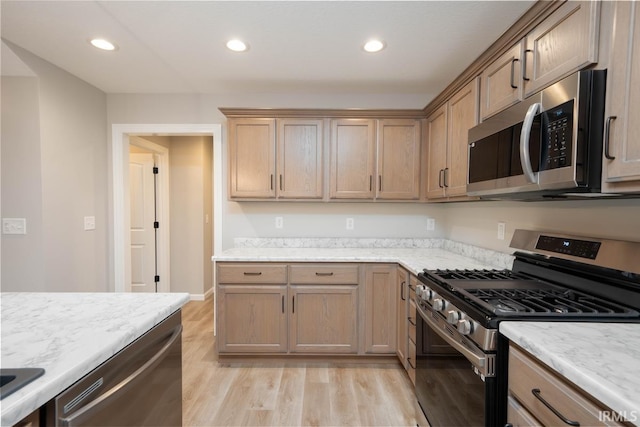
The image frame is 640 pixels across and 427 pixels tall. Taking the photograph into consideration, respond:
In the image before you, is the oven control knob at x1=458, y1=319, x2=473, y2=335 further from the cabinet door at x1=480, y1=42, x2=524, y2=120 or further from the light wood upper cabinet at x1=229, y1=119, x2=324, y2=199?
the light wood upper cabinet at x1=229, y1=119, x2=324, y2=199

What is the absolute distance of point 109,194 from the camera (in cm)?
303

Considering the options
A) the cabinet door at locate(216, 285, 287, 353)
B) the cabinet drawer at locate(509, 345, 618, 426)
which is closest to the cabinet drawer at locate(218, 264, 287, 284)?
the cabinet door at locate(216, 285, 287, 353)

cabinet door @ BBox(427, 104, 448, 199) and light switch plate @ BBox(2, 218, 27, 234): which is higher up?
cabinet door @ BBox(427, 104, 448, 199)

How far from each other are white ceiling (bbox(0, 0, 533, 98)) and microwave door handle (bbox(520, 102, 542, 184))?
34.4 inches

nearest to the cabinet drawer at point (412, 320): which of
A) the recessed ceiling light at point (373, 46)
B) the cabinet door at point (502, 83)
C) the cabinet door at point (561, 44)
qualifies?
the cabinet door at point (502, 83)

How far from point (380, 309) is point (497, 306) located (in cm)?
138

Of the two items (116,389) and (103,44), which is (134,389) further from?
(103,44)

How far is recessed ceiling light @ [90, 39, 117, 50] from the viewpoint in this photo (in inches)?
81.2

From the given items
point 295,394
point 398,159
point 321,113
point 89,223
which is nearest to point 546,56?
point 398,159

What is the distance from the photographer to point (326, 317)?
241cm

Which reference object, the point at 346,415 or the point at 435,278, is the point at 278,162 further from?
the point at 346,415

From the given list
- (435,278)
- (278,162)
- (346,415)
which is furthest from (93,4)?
(346,415)

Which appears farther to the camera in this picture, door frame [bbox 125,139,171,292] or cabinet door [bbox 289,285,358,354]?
door frame [bbox 125,139,171,292]

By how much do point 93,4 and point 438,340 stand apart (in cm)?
271
